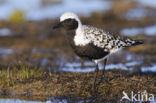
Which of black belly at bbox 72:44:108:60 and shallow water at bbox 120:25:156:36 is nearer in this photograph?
black belly at bbox 72:44:108:60

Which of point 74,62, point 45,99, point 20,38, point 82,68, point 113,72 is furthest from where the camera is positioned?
point 20,38

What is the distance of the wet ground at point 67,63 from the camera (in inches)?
420

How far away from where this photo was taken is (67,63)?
1609cm

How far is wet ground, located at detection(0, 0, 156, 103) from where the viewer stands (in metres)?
10.7

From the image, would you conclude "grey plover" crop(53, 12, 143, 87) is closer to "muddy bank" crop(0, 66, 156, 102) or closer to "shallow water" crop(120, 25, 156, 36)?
"muddy bank" crop(0, 66, 156, 102)

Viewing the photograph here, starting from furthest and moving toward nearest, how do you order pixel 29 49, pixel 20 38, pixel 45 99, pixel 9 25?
pixel 9 25 < pixel 20 38 < pixel 29 49 < pixel 45 99

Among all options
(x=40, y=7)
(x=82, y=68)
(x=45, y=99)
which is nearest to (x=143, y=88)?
(x=45, y=99)

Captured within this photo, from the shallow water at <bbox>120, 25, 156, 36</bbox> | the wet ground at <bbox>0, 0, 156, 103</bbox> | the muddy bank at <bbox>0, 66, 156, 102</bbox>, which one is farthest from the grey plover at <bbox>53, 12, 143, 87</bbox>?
the shallow water at <bbox>120, 25, 156, 36</bbox>

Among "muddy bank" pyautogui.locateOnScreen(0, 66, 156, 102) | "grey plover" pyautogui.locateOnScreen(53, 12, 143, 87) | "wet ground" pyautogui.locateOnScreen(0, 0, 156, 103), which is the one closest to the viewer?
"grey plover" pyautogui.locateOnScreen(53, 12, 143, 87)

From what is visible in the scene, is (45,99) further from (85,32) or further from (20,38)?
(20,38)

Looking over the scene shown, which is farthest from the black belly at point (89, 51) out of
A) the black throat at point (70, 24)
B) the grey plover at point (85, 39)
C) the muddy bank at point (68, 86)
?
the muddy bank at point (68, 86)

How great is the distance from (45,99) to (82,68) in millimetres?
4523

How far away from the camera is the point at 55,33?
23.3 m

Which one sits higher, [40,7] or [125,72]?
[40,7]
